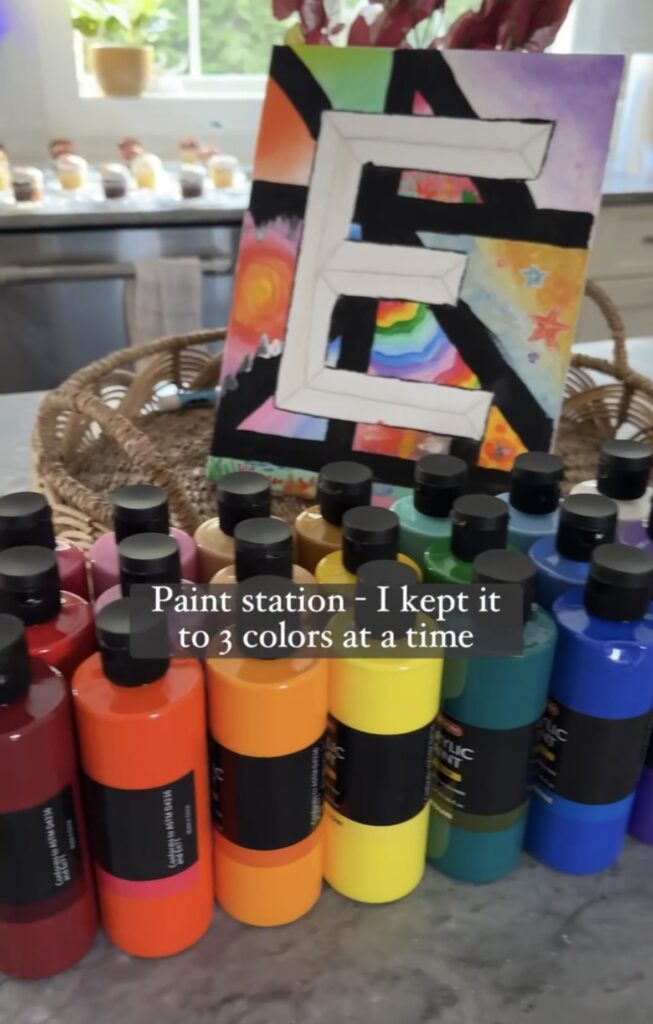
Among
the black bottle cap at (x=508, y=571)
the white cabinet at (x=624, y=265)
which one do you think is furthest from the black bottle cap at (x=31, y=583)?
the white cabinet at (x=624, y=265)

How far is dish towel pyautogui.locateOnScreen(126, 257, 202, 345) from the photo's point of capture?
1.94 meters

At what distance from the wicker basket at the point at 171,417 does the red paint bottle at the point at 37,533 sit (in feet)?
0.62

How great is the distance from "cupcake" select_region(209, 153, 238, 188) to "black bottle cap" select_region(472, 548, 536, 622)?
185 centimetres

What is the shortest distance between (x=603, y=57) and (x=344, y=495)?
456 mm

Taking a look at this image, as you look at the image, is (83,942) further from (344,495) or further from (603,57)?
(603,57)

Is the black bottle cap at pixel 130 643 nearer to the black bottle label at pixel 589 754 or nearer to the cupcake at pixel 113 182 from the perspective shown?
the black bottle label at pixel 589 754

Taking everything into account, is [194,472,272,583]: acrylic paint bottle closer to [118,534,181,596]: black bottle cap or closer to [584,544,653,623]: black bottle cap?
[118,534,181,596]: black bottle cap

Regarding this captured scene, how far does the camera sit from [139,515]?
0.50 m

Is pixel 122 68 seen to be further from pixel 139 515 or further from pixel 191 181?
pixel 139 515

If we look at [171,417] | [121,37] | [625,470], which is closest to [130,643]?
[625,470]

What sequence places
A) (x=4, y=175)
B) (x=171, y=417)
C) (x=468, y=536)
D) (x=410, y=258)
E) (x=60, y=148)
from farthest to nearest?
(x=60, y=148) → (x=4, y=175) → (x=171, y=417) → (x=410, y=258) → (x=468, y=536)

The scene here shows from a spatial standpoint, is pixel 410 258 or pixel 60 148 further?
pixel 60 148

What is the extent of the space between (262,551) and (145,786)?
128 mm

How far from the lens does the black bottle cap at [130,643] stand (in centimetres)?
40
